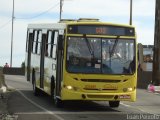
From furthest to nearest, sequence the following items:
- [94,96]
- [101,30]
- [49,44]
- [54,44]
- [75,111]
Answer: [49,44], [54,44], [101,30], [75,111], [94,96]

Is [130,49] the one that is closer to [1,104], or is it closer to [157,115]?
[157,115]

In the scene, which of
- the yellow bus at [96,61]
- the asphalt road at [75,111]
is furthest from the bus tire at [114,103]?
the yellow bus at [96,61]

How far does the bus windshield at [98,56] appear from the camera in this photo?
2039 centimetres

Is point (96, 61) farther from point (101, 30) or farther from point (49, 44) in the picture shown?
point (49, 44)

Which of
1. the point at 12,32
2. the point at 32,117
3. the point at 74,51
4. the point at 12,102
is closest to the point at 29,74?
the point at 12,102

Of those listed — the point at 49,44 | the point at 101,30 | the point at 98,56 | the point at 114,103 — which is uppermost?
the point at 101,30

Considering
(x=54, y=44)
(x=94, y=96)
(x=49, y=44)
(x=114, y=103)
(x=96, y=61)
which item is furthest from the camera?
(x=49, y=44)

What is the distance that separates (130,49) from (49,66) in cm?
375

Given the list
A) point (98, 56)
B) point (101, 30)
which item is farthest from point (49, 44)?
point (98, 56)

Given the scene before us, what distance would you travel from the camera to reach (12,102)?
24.0 metres

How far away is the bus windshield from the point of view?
20391mm

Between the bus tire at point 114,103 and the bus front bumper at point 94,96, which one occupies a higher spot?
the bus front bumper at point 94,96

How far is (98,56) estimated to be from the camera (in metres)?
20.5

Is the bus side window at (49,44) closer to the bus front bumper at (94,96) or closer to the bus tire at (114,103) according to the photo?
the bus tire at (114,103)
